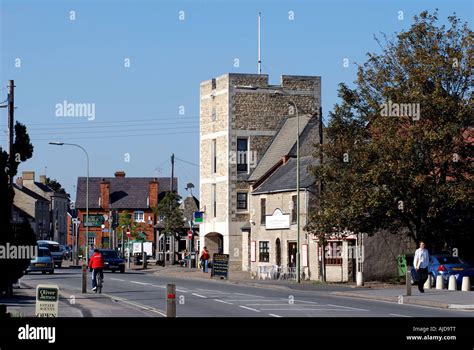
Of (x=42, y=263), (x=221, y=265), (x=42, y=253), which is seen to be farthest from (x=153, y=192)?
(x=221, y=265)

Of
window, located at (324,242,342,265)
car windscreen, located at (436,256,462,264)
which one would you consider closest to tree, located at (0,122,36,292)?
car windscreen, located at (436,256,462,264)

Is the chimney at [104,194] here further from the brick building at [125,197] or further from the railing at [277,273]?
the railing at [277,273]

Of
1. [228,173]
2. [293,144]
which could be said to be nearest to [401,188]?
[293,144]

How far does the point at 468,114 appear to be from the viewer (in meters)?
44.8

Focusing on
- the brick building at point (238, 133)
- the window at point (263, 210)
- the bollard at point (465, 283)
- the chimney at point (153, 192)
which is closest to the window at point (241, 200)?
the brick building at point (238, 133)

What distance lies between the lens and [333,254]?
5400 centimetres

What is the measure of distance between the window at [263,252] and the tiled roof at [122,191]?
66.9m

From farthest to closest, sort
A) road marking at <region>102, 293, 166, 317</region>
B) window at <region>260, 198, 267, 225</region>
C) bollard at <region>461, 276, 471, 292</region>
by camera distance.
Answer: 1. window at <region>260, 198, 267, 225</region>
2. bollard at <region>461, 276, 471, 292</region>
3. road marking at <region>102, 293, 166, 317</region>

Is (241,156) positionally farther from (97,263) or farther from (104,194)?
(104,194)

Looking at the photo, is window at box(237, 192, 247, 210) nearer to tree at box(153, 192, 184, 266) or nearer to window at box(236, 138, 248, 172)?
window at box(236, 138, 248, 172)

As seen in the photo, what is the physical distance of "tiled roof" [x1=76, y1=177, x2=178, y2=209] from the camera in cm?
13150

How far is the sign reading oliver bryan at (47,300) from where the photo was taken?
2048 cm

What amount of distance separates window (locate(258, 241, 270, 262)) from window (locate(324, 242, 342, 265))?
9.63 m

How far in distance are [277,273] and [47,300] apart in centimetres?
3799
